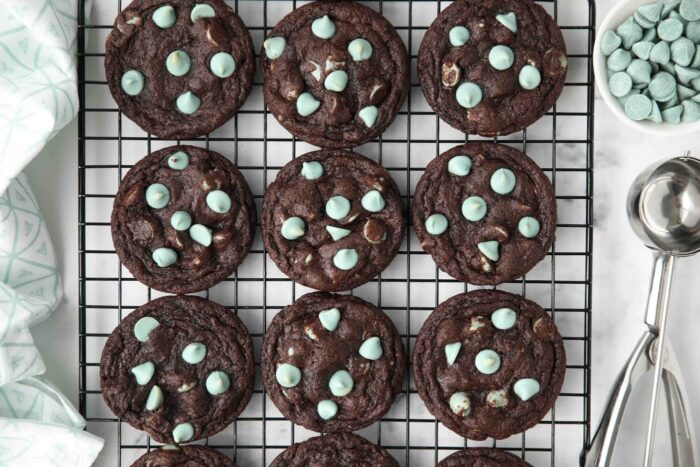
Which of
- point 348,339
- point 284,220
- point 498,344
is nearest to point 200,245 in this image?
point 284,220

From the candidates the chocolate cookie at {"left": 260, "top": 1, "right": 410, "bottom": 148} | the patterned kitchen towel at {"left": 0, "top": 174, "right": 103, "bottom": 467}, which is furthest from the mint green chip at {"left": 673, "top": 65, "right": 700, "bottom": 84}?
the patterned kitchen towel at {"left": 0, "top": 174, "right": 103, "bottom": 467}

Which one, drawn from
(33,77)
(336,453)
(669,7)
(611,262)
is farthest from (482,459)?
(33,77)

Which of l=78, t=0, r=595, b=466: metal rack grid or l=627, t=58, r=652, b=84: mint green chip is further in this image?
l=78, t=0, r=595, b=466: metal rack grid

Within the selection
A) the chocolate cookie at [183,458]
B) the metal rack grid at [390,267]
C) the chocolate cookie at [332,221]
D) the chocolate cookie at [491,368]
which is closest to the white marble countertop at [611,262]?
the metal rack grid at [390,267]

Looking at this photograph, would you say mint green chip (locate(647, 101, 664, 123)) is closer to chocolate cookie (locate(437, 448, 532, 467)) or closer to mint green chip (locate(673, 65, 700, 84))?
mint green chip (locate(673, 65, 700, 84))

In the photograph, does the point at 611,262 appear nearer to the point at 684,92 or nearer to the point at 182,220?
the point at 684,92

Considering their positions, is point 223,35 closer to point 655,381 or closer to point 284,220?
point 284,220

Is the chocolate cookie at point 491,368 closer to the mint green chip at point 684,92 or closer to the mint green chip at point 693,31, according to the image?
the mint green chip at point 684,92
